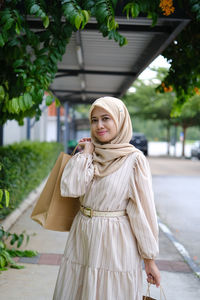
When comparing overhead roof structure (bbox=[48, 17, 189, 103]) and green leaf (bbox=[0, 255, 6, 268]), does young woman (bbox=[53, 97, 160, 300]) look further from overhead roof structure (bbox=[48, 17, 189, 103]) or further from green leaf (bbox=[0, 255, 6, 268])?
overhead roof structure (bbox=[48, 17, 189, 103])

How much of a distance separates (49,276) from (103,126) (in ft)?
8.84

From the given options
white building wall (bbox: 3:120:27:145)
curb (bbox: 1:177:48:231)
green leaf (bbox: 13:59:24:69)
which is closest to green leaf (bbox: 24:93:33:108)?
green leaf (bbox: 13:59:24:69)

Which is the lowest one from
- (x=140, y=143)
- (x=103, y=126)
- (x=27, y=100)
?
(x=140, y=143)

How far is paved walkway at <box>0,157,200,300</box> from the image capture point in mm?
4137

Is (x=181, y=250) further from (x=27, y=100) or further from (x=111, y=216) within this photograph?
(x=111, y=216)

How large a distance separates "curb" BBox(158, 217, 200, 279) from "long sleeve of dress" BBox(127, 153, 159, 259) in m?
2.70

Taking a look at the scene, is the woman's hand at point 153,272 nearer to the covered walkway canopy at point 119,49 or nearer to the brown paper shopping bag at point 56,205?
the brown paper shopping bag at point 56,205

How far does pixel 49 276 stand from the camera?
4551 millimetres

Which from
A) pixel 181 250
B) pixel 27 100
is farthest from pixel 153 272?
pixel 181 250

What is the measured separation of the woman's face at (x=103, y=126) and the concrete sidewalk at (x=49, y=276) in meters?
2.22

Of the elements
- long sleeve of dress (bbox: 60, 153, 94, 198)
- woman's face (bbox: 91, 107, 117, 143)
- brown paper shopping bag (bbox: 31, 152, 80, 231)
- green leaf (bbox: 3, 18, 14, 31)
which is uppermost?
green leaf (bbox: 3, 18, 14, 31)

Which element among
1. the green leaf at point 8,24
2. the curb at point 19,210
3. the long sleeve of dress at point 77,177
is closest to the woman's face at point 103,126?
the long sleeve of dress at point 77,177

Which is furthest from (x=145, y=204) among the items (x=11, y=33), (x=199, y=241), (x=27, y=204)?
(x=27, y=204)

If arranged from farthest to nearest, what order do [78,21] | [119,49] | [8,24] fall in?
[119,49] < [8,24] < [78,21]
